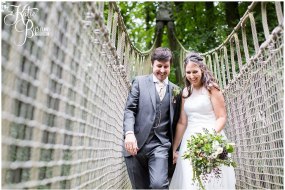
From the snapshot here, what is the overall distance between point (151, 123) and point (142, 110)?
0.11 metres

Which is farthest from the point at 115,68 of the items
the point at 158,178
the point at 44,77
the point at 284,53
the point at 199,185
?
the point at 44,77

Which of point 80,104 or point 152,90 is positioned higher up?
point 152,90

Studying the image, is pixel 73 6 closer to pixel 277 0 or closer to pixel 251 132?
pixel 277 0

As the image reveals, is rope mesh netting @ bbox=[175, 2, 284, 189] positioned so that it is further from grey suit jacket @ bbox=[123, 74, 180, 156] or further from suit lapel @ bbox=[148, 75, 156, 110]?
suit lapel @ bbox=[148, 75, 156, 110]

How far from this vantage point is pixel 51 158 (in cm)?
146

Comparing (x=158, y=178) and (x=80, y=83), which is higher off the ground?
(x=80, y=83)

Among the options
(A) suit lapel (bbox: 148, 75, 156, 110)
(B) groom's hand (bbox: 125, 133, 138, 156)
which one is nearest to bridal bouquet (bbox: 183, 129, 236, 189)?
(B) groom's hand (bbox: 125, 133, 138, 156)

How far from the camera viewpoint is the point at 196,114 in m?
2.88

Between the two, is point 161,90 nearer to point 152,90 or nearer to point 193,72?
point 152,90

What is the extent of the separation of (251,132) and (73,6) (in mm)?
1639

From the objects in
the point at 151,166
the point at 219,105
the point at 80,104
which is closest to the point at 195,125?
the point at 219,105

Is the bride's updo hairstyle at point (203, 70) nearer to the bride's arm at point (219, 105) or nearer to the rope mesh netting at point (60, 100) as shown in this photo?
the bride's arm at point (219, 105)

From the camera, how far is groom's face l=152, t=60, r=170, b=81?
272cm

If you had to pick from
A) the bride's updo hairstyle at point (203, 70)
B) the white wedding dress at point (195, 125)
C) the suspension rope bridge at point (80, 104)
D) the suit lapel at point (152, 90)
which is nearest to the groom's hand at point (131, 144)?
the suspension rope bridge at point (80, 104)
